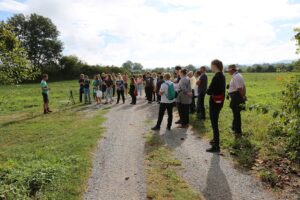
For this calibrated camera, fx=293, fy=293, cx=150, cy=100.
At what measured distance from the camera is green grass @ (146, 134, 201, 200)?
5.52m

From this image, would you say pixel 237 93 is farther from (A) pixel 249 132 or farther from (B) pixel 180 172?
(B) pixel 180 172

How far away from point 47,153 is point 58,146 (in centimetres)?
77

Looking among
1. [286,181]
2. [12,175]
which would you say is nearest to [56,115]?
[12,175]

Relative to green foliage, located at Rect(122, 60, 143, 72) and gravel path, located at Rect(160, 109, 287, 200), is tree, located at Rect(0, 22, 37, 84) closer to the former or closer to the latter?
gravel path, located at Rect(160, 109, 287, 200)

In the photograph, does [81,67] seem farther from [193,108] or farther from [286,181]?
[286,181]

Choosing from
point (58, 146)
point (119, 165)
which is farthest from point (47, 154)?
point (119, 165)

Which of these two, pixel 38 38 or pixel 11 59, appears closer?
pixel 11 59

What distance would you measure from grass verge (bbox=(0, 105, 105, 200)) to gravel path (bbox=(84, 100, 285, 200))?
0.40 m

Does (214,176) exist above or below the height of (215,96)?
below

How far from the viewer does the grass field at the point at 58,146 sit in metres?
5.75

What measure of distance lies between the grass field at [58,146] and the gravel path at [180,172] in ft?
1.27

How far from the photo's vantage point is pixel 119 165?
716 cm

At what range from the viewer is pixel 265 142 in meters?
8.66

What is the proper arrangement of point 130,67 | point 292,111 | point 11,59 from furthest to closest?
point 130,67
point 11,59
point 292,111
